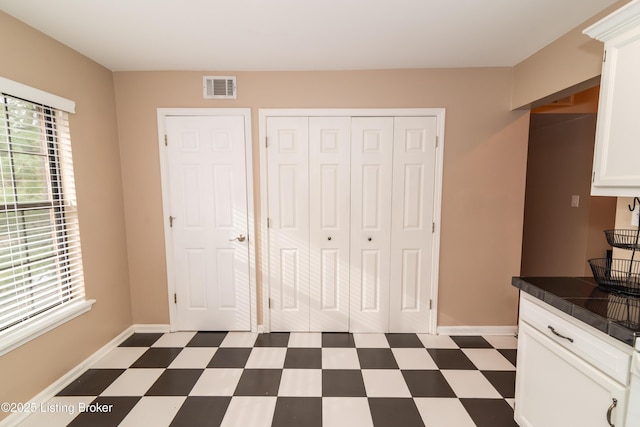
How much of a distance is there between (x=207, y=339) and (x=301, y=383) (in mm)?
1120

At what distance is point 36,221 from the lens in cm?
194

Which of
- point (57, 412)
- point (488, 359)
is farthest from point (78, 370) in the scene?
point (488, 359)

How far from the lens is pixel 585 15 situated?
1782mm

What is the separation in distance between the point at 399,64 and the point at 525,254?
297 cm

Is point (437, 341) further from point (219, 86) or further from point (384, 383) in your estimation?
point (219, 86)

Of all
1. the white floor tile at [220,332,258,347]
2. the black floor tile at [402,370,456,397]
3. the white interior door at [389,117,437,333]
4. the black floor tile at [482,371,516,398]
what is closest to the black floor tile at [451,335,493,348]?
the white interior door at [389,117,437,333]

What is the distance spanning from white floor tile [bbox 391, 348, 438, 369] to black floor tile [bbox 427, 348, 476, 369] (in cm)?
5

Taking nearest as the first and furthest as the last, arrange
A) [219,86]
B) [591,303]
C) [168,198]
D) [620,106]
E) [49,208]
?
[591,303]
[620,106]
[49,208]
[219,86]
[168,198]

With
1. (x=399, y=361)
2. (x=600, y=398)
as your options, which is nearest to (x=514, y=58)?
(x=600, y=398)

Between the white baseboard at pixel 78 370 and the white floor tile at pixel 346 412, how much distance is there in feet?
6.09

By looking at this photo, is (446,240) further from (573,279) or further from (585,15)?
(585,15)

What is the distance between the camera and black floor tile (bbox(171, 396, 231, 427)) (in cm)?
174

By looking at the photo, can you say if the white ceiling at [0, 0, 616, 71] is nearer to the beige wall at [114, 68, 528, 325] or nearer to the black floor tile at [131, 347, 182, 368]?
the beige wall at [114, 68, 528, 325]

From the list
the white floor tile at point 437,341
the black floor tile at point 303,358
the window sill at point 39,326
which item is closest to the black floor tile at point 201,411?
the black floor tile at point 303,358
